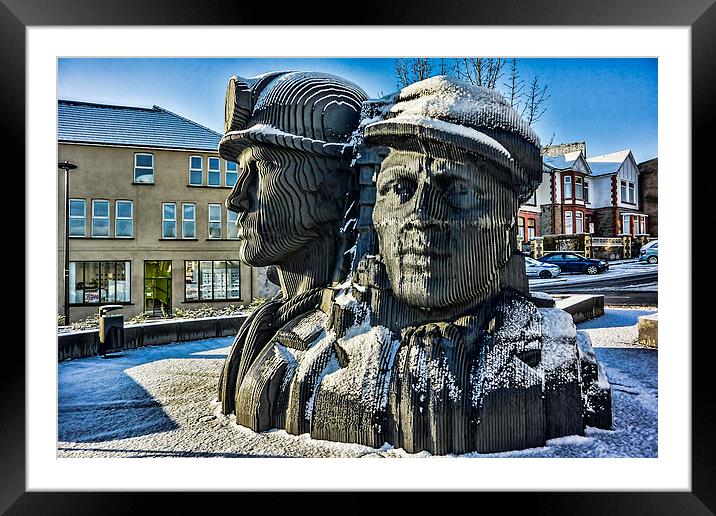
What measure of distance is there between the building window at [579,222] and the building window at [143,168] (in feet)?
15.9

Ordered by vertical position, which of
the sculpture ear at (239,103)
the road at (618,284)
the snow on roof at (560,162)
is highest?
the sculpture ear at (239,103)

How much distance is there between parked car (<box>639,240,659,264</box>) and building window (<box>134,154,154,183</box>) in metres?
5.28

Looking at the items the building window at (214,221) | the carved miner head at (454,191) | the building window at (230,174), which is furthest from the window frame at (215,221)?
the carved miner head at (454,191)

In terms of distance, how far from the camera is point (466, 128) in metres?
2.99

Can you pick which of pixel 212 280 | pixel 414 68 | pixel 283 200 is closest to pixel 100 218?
pixel 212 280

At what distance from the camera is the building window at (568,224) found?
5.25 meters

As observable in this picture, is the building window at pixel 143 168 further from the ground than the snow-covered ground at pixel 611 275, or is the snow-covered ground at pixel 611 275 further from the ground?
the building window at pixel 143 168

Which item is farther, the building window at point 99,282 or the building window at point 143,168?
the building window at point 143,168

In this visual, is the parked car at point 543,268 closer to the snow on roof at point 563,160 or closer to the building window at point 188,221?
the snow on roof at point 563,160

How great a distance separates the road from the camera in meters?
4.89

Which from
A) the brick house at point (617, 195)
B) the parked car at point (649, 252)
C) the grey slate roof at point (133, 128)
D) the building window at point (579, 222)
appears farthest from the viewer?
the building window at point (579, 222)

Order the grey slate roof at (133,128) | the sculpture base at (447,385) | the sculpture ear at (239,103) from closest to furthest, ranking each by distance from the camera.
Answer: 1. the sculpture base at (447,385)
2. the sculpture ear at (239,103)
3. the grey slate roof at (133,128)

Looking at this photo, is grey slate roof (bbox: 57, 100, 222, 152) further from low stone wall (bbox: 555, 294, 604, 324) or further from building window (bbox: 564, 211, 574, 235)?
low stone wall (bbox: 555, 294, 604, 324)
